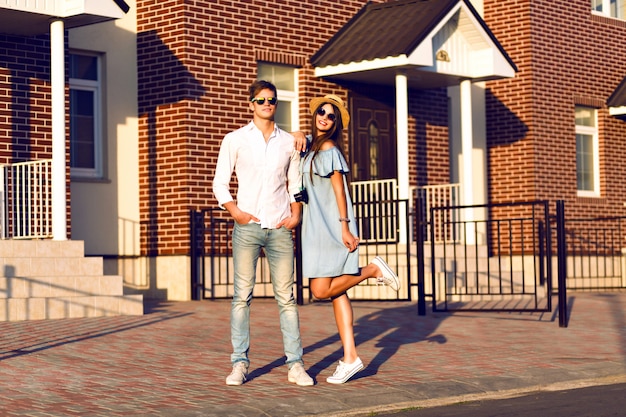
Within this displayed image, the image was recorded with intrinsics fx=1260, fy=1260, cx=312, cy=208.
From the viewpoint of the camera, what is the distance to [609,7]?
23734 mm

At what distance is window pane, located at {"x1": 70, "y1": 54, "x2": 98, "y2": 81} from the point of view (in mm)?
16734

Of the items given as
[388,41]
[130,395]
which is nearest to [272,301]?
[388,41]

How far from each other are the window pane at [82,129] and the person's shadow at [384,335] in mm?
4385

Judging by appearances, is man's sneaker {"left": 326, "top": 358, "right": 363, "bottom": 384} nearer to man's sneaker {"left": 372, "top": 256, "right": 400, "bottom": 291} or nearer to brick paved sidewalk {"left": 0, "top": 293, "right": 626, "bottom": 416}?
brick paved sidewalk {"left": 0, "top": 293, "right": 626, "bottom": 416}

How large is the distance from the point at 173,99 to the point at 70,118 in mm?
1401

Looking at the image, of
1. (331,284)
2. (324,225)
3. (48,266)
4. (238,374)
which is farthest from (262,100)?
(48,266)

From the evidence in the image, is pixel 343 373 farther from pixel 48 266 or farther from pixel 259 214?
pixel 48 266

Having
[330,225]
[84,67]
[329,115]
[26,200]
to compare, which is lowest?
[330,225]

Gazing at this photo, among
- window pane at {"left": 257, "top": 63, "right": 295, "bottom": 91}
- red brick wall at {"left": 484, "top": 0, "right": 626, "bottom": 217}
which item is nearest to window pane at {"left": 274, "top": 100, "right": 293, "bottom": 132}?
window pane at {"left": 257, "top": 63, "right": 295, "bottom": 91}

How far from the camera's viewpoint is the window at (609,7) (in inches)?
924

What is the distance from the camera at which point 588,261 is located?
21922 mm

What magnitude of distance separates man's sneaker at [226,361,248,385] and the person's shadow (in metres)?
0.39

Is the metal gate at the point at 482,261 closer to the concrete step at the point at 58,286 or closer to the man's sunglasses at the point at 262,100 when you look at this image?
the concrete step at the point at 58,286

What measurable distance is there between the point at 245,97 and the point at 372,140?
8.62ft
